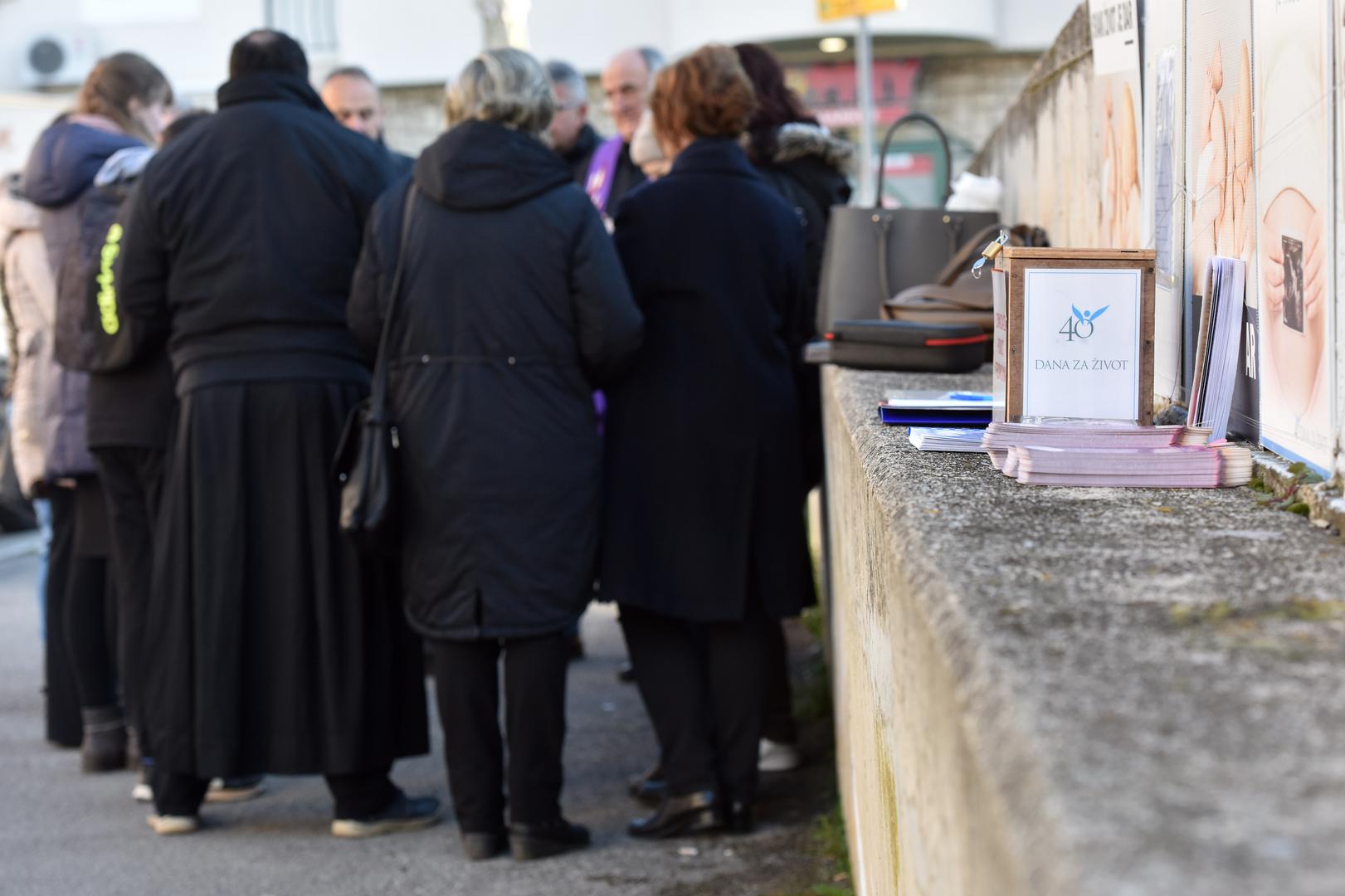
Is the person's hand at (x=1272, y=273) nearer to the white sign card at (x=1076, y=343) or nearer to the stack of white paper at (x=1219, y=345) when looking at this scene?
the stack of white paper at (x=1219, y=345)

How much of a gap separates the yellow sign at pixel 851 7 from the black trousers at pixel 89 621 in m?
4.20

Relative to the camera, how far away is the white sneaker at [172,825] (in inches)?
160

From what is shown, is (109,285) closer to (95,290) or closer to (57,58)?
(95,290)

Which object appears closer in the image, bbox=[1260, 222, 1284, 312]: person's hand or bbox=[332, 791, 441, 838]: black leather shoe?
bbox=[1260, 222, 1284, 312]: person's hand

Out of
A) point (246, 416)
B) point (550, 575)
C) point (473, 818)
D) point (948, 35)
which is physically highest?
point (948, 35)

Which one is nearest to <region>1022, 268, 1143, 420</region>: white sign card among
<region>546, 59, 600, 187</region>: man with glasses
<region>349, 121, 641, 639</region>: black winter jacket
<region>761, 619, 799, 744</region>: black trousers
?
<region>349, 121, 641, 639</region>: black winter jacket

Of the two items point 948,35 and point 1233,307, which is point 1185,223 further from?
point 948,35

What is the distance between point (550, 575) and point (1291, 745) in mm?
2954

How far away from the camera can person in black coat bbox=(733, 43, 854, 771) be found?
177 inches

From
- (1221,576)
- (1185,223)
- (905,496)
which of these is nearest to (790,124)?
(1185,223)

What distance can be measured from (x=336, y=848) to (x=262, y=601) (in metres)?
0.65

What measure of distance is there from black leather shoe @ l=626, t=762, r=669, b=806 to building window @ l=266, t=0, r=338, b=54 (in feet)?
48.6

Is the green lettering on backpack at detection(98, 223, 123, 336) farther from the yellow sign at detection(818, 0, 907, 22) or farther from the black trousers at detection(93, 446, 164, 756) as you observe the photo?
the yellow sign at detection(818, 0, 907, 22)

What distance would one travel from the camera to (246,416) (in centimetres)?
393
